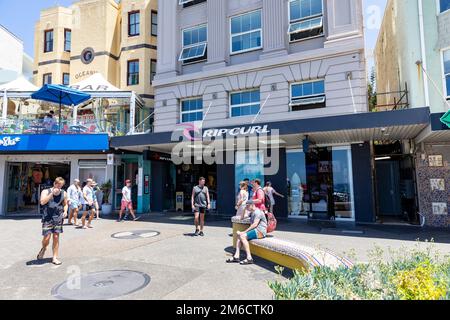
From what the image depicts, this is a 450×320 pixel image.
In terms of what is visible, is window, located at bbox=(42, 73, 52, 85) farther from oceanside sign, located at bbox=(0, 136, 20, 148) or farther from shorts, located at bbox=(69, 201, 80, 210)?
shorts, located at bbox=(69, 201, 80, 210)

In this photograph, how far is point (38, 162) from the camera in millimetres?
18125

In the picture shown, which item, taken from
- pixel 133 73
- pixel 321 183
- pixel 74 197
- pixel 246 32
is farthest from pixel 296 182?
pixel 133 73

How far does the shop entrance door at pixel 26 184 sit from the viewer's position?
17.5 meters

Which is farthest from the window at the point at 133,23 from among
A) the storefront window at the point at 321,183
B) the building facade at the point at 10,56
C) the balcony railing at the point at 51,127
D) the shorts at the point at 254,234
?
the shorts at the point at 254,234

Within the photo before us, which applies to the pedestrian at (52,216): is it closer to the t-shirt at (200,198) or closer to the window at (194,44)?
the t-shirt at (200,198)

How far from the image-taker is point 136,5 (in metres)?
21.0

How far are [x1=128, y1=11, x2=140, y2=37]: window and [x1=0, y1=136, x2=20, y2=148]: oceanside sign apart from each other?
424 inches

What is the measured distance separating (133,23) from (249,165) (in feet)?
47.5

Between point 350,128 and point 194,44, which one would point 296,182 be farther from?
point 194,44

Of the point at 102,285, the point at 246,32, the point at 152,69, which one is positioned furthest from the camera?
the point at 152,69

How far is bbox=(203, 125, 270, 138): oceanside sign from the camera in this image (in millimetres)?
11162

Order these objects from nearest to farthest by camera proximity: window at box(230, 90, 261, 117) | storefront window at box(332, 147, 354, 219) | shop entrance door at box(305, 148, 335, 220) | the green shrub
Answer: the green shrub, storefront window at box(332, 147, 354, 219), shop entrance door at box(305, 148, 335, 220), window at box(230, 90, 261, 117)

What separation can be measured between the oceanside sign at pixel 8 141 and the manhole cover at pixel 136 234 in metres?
9.58

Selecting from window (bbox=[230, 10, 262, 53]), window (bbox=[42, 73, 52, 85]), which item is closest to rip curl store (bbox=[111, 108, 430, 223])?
window (bbox=[230, 10, 262, 53])
